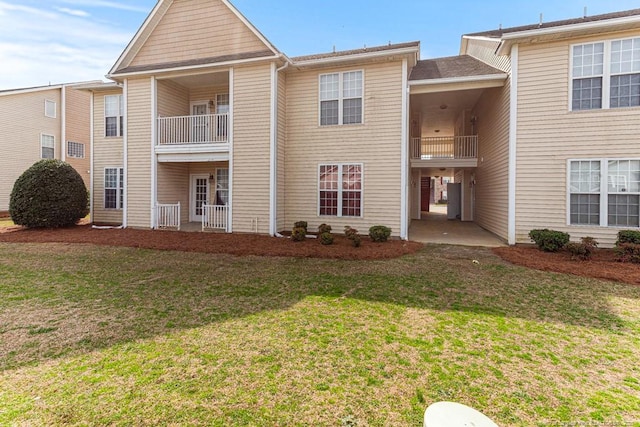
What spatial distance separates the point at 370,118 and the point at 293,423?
10383 mm

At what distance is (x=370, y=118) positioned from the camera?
1134 cm

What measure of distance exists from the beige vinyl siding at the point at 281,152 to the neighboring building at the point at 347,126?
0.07m

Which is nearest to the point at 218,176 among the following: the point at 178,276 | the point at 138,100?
the point at 138,100

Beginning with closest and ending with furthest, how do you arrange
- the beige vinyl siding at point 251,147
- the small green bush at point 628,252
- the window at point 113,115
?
the small green bush at point 628,252 → the beige vinyl siding at point 251,147 → the window at point 113,115

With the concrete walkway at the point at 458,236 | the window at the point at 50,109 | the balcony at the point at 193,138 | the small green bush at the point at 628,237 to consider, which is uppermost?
the window at the point at 50,109

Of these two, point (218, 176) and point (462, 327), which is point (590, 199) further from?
point (218, 176)

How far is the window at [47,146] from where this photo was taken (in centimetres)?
2075

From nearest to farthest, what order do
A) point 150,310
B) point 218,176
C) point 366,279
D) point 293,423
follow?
point 293,423
point 150,310
point 366,279
point 218,176

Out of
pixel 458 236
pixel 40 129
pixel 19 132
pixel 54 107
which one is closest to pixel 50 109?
pixel 54 107

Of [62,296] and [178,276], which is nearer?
[62,296]

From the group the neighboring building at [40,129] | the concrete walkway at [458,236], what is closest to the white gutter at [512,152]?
the concrete walkway at [458,236]

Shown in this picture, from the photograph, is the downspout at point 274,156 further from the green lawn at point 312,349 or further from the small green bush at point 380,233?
the green lawn at point 312,349

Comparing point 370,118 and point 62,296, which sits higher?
point 370,118

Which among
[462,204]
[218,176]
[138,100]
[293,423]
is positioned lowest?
[293,423]
